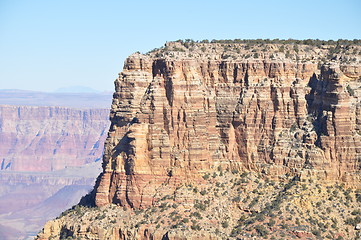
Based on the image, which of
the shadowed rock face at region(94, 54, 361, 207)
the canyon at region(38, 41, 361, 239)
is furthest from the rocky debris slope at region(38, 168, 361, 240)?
the shadowed rock face at region(94, 54, 361, 207)

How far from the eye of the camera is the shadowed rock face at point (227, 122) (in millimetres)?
91500

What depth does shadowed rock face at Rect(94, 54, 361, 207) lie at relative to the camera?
91500 mm

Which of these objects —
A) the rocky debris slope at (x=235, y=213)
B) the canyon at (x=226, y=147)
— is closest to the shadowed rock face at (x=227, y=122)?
the canyon at (x=226, y=147)

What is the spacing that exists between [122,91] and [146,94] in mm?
3320

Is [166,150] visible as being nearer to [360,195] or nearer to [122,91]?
[122,91]

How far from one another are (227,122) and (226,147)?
9.65 feet

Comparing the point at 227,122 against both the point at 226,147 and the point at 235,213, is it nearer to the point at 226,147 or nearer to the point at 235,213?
the point at 226,147

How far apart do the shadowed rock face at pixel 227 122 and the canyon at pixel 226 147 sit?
117 mm

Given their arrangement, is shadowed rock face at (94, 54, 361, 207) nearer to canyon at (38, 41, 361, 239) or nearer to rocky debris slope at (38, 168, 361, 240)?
canyon at (38, 41, 361, 239)

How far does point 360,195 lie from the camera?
90188 mm

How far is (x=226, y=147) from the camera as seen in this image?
95375mm

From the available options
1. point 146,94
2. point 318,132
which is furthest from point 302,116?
point 146,94

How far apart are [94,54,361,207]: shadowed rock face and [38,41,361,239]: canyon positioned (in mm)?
117

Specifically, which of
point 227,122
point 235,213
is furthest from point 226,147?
point 235,213
